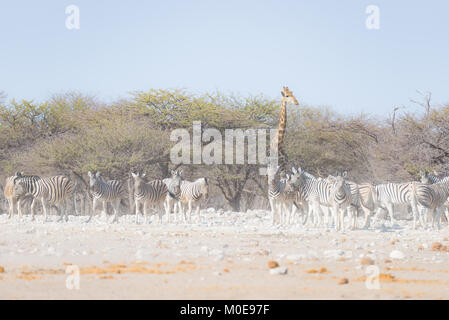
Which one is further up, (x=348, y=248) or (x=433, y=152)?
(x=433, y=152)

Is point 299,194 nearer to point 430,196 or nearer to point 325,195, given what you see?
point 325,195

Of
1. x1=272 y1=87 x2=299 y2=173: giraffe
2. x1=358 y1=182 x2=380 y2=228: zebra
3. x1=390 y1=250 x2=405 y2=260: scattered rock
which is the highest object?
x1=272 y1=87 x2=299 y2=173: giraffe

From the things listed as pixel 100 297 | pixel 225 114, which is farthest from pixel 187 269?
pixel 225 114

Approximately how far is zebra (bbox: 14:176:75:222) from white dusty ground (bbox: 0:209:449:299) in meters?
5.19

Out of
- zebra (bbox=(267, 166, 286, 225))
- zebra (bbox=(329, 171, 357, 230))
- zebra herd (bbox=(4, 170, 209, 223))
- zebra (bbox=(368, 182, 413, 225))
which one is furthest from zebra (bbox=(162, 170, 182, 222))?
zebra (bbox=(368, 182, 413, 225))

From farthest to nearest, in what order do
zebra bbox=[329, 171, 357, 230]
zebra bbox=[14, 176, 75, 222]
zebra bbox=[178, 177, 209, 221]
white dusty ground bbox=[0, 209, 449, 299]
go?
zebra bbox=[14, 176, 75, 222]
zebra bbox=[178, 177, 209, 221]
zebra bbox=[329, 171, 357, 230]
white dusty ground bbox=[0, 209, 449, 299]

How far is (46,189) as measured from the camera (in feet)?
69.7

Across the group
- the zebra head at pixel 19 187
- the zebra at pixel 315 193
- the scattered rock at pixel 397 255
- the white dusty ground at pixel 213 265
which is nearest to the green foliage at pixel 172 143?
the zebra head at pixel 19 187

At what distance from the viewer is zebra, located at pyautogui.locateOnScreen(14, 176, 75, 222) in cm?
2117

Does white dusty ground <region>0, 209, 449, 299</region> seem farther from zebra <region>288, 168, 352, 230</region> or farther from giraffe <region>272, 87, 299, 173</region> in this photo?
giraffe <region>272, 87, 299, 173</region>
